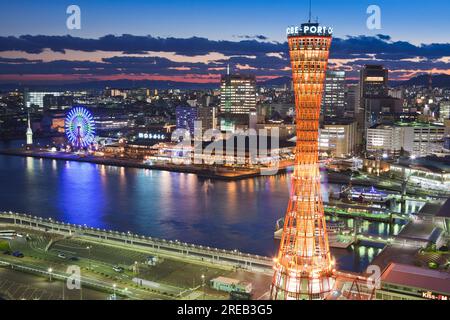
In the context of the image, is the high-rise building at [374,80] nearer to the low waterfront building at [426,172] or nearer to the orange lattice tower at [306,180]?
the low waterfront building at [426,172]

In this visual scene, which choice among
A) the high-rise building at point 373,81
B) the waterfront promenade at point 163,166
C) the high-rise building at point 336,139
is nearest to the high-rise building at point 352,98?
the high-rise building at point 373,81

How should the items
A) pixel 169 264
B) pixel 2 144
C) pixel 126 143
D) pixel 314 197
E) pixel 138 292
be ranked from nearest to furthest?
1. pixel 314 197
2. pixel 138 292
3. pixel 169 264
4. pixel 126 143
5. pixel 2 144

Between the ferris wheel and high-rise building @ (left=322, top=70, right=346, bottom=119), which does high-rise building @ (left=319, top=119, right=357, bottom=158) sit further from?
high-rise building @ (left=322, top=70, right=346, bottom=119)

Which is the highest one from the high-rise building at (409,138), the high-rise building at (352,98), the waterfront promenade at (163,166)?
the high-rise building at (352,98)
